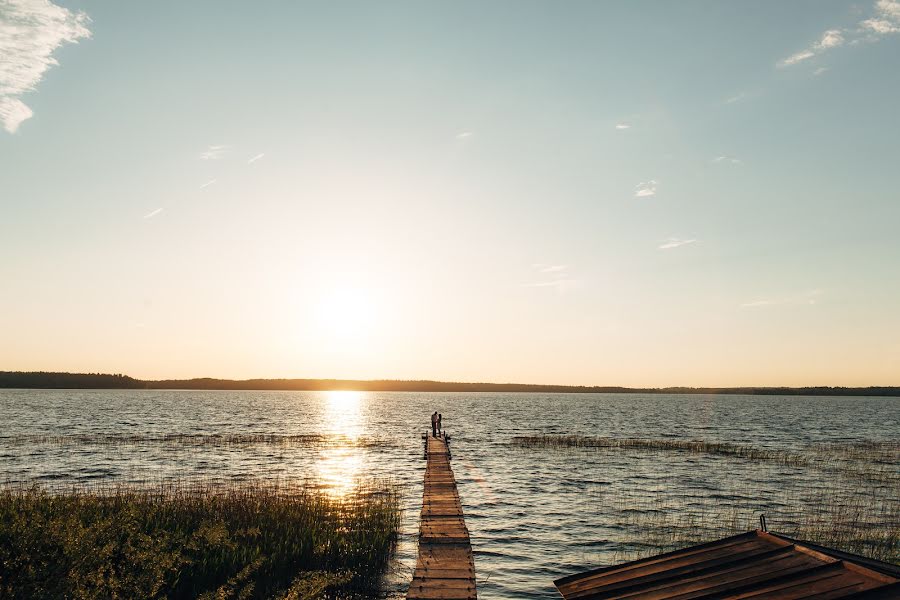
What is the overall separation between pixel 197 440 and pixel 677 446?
4307cm

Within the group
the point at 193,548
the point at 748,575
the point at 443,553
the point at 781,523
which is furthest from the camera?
the point at 781,523

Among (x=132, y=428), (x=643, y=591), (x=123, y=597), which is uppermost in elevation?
(x=643, y=591)

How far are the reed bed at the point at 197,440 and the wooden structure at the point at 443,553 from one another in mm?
34968

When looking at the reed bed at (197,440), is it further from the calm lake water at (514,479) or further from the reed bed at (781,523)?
the reed bed at (781,523)

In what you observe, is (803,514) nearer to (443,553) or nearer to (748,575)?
(443,553)

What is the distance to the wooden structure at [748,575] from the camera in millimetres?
7876

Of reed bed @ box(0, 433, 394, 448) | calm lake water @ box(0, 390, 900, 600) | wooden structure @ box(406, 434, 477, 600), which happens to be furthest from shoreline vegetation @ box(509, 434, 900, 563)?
reed bed @ box(0, 433, 394, 448)

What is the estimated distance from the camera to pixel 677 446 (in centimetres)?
5538

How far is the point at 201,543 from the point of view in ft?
48.6

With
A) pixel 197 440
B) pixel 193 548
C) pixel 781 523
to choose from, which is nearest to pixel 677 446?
pixel 781 523

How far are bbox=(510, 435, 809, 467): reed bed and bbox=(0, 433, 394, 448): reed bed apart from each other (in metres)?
14.8

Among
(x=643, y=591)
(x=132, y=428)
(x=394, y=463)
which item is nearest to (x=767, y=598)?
(x=643, y=591)

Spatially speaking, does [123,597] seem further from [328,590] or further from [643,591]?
[643,591]

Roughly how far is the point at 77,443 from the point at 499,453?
35.4 metres
